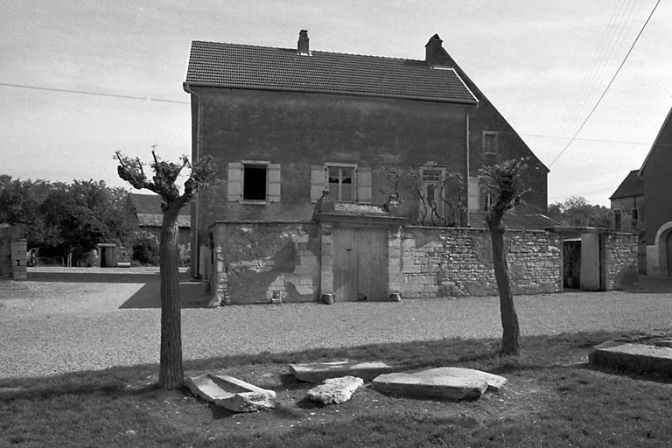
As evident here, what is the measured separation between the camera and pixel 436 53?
24500 millimetres

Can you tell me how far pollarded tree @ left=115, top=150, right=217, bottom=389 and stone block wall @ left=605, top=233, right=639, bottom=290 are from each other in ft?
52.9

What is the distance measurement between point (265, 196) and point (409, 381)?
14.4m

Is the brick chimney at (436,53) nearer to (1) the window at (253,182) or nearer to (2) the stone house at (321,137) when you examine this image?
(2) the stone house at (321,137)

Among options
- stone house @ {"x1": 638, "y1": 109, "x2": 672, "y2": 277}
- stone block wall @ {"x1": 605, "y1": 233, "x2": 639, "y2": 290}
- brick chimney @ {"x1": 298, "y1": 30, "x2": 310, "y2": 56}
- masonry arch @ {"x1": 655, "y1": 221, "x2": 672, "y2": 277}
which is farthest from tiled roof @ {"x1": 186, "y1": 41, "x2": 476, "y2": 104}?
masonry arch @ {"x1": 655, "y1": 221, "x2": 672, "y2": 277}

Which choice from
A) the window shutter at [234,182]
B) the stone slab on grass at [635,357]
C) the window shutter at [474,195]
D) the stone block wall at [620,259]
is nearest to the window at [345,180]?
the window shutter at [234,182]

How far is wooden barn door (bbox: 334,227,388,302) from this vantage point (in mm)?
15094

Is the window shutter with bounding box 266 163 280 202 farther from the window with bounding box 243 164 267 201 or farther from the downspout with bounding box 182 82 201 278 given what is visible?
the downspout with bounding box 182 82 201 278

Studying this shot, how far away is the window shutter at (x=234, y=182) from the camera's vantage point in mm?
19031

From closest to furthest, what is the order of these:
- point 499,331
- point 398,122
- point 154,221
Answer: point 499,331 → point 398,122 → point 154,221

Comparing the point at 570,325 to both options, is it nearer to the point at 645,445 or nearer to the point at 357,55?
the point at 645,445

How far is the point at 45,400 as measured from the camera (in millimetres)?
5434

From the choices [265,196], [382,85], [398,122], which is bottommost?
[265,196]

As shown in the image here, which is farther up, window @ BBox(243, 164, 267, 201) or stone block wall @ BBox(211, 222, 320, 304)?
window @ BBox(243, 164, 267, 201)

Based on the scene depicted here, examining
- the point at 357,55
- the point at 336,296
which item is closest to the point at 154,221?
the point at 357,55
